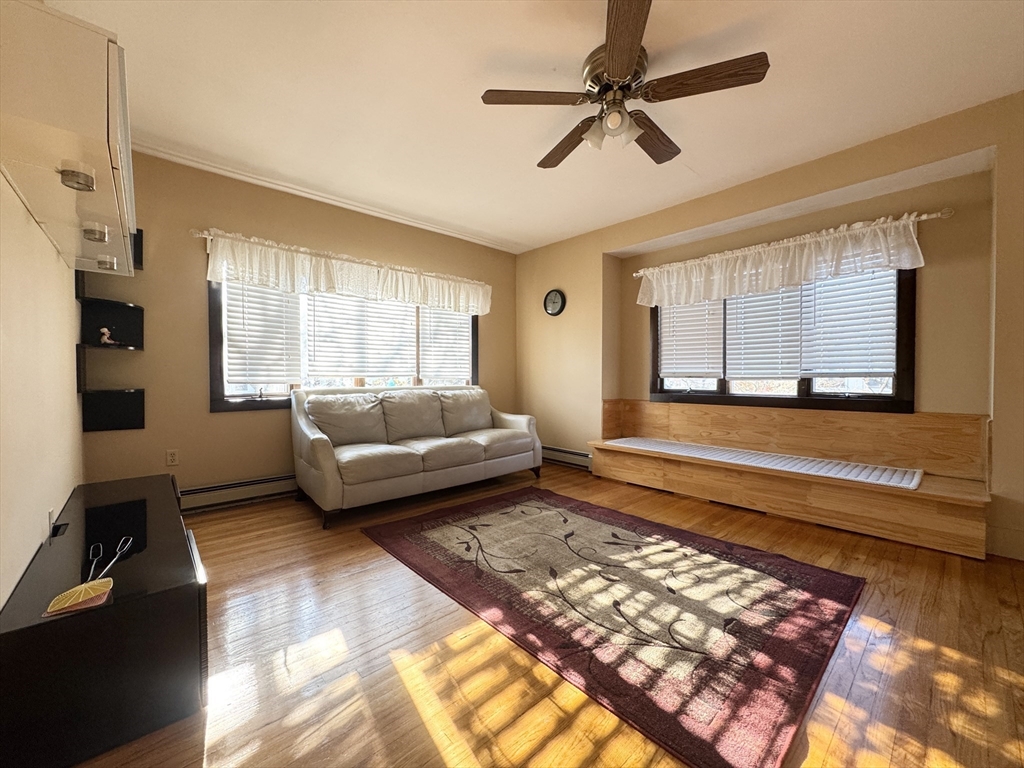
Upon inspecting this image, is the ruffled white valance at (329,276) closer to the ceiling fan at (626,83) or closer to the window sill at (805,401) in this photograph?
the ceiling fan at (626,83)

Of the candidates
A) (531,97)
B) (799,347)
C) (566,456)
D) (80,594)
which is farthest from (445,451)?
(799,347)

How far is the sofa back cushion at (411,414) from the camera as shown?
143 inches

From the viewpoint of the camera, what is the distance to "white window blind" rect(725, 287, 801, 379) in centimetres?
336

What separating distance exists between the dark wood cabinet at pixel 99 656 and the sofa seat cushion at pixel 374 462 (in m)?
1.34

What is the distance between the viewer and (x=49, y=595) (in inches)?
46.9

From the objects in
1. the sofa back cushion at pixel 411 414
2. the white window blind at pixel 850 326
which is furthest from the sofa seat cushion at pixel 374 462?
the white window blind at pixel 850 326

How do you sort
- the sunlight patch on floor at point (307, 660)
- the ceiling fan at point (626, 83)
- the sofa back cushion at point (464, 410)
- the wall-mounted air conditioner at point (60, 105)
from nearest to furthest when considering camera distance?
the wall-mounted air conditioner at point (60, 105) < the sunlight patch on floor at point (307, 660) < the ceiling fan at point (626, 83) < the sofa back cushion at point (464, 410)

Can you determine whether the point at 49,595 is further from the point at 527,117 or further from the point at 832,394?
the point at 832,394

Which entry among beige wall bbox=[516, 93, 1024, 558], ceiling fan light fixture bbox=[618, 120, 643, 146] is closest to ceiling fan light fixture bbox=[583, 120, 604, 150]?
ceiling fan light fixture bbox=[618, 120, 643, 146]

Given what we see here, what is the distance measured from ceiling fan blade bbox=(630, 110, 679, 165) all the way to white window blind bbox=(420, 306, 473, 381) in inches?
110

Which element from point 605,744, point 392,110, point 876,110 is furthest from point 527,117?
point 605,744

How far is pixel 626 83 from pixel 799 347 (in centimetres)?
261

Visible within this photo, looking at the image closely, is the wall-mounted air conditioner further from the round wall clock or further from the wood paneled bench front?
the round wall clock

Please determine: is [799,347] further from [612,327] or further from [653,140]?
[653,140]
